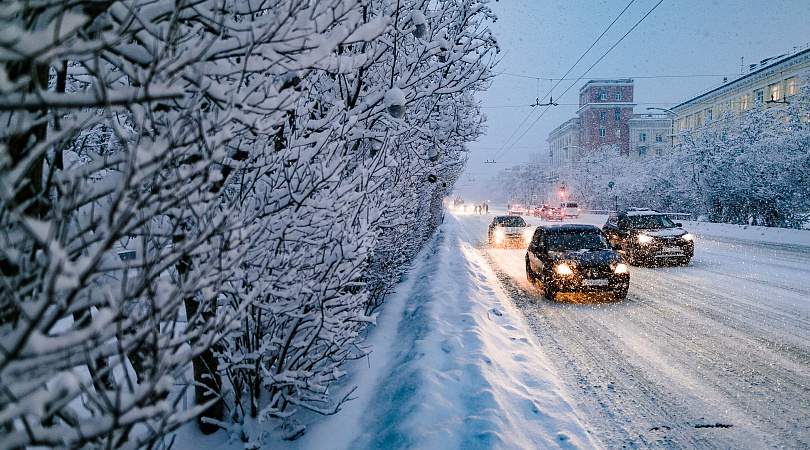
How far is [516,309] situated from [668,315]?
2780 millimetres

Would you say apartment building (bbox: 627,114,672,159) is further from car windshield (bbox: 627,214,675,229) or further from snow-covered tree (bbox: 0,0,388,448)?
snow-covered tree (bbox: 0,0,388,448)

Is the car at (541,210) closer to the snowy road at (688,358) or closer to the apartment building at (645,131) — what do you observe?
the snowy road at (688,358)

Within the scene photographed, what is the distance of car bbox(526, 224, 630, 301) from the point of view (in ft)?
28.6

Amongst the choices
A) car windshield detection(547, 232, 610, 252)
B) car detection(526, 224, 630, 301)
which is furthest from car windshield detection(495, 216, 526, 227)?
car windshield detection(547, 232, 610, 252)

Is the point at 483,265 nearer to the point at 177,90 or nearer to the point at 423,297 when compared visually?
the point at 423,297

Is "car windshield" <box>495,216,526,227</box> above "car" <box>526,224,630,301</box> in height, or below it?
above

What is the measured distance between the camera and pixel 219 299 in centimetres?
310

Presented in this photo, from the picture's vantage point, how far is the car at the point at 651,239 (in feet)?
41.3

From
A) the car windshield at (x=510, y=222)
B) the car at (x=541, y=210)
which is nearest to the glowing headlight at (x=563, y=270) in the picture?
the car windshield at (x=510, y=222)

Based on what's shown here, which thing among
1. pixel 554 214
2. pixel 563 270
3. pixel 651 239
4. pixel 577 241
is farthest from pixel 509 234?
pixel 554 214

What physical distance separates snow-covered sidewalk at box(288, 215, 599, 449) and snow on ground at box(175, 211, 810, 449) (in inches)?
0.4

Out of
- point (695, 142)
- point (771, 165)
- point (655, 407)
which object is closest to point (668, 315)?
point (655, 407)

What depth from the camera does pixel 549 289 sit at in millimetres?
9094

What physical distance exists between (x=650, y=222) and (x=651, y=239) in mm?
882
